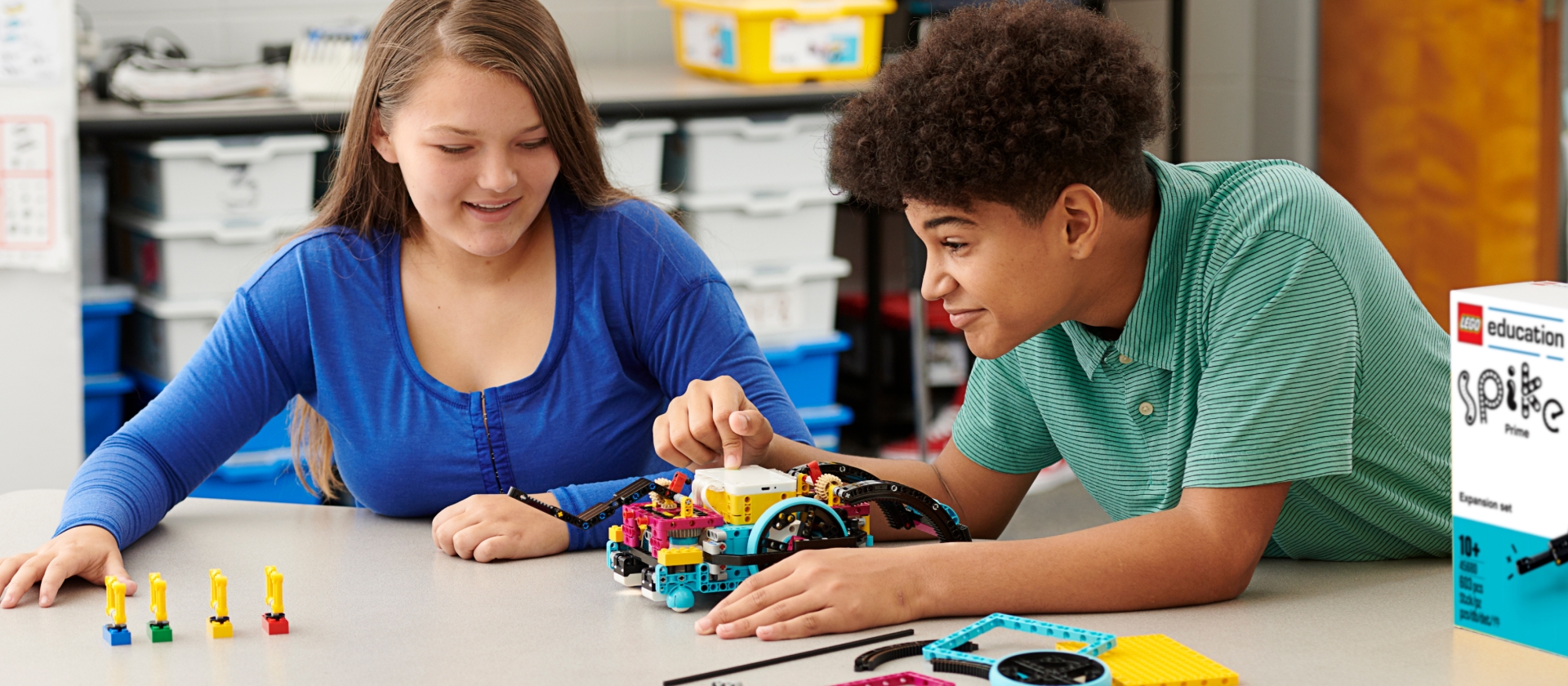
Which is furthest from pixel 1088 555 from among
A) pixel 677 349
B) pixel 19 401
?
pixel 19 401

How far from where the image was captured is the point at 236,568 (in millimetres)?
1249

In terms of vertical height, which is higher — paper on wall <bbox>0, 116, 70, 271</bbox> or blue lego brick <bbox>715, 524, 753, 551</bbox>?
paper on wall <bbox>0, 116, 70, 271</bbox>

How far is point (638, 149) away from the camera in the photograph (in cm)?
284

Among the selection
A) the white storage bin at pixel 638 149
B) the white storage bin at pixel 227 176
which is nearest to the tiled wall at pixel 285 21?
the white storage bin at pixel 227 176

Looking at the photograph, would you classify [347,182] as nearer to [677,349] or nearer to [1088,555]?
[677,349]

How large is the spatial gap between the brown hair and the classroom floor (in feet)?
5.23

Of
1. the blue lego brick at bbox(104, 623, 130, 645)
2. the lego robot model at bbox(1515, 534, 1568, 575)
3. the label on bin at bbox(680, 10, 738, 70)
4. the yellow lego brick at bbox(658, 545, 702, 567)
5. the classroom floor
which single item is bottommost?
the classroom floor

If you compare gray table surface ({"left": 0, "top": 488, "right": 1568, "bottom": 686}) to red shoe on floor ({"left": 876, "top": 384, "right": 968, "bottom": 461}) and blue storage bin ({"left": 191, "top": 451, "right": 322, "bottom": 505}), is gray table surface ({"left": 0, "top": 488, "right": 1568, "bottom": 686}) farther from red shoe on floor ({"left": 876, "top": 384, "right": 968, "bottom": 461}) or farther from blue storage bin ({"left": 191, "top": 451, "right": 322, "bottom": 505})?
red shoe on floor ({"left": 876, "top": 384, "right": 968, "bottom": 461})

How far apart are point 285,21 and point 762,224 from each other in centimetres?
119

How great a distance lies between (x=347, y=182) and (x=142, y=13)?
1957 millimetres

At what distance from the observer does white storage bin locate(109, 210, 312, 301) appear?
2.63m

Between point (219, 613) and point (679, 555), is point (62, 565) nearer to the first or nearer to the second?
point (219, 613)

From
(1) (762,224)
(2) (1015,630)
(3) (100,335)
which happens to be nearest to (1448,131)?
(1) (762,224)

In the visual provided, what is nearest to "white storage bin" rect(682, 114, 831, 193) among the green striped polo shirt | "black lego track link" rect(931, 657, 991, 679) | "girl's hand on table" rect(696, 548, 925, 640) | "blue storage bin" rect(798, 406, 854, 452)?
"blue storage bin" rect(798, 406, 854, 452)
